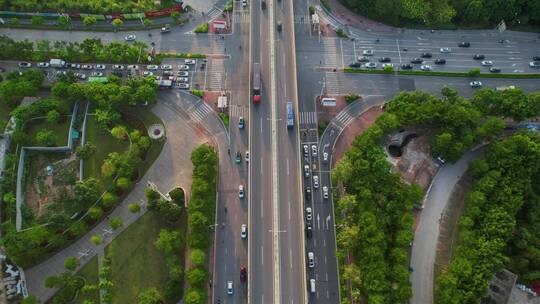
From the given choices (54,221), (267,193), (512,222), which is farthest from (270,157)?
(512,222)

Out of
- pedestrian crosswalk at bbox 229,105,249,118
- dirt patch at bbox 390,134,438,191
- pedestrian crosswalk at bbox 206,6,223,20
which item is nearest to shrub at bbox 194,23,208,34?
pedestrian crosswalk at bbox 206,6,223,20

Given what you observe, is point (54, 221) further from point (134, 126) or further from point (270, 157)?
point (270, 157)

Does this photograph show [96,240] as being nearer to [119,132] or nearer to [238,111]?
[119,132]

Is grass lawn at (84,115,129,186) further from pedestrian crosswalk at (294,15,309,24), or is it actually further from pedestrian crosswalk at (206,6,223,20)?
pedestrian crosswalk at (294,15,309,24)

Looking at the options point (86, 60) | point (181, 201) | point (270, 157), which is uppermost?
point (86, 60)

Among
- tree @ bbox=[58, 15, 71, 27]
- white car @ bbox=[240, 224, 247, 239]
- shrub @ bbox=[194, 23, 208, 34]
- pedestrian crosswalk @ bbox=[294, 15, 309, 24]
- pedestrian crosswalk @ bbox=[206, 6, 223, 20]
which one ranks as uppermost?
pedestrian crosswalk @ bbox=[206, 6, 223, 20]

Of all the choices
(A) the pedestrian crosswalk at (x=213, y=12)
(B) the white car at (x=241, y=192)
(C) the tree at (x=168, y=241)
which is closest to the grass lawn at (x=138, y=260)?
(C) the tree at (x=168, y=241)
